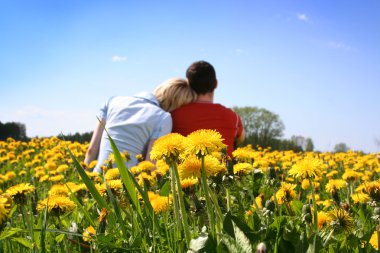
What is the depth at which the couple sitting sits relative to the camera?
4602mm

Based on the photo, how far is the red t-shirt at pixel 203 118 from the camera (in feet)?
→ 16.5

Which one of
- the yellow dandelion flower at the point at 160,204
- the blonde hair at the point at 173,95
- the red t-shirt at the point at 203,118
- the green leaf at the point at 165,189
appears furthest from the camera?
the blonde hair at the point at 173,95

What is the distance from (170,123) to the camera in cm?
466

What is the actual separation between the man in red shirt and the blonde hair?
0.23 feet

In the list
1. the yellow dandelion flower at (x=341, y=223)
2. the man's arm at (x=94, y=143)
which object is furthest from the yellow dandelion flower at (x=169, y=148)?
the man's arm at (x=94, y=143)

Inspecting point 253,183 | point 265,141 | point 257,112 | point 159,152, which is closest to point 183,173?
point 159,152

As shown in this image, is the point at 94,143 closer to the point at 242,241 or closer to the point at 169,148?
the point at 169,148

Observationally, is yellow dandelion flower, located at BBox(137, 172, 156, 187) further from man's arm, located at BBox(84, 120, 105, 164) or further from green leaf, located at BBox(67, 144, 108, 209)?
man's arm, located at BBox(84, 120, 105, 164)

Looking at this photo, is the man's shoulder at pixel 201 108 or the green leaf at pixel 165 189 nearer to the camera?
the green leaf at pixel 165 189

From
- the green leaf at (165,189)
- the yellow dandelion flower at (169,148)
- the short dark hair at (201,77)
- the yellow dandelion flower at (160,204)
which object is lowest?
the yellow dandelion flower at (160,204)

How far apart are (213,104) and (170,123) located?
86 cm

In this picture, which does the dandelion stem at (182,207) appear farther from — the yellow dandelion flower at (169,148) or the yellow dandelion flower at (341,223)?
the yellow dandelion flower at (341,223)

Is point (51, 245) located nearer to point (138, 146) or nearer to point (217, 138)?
point (217, 138)

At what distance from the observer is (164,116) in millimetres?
4652
